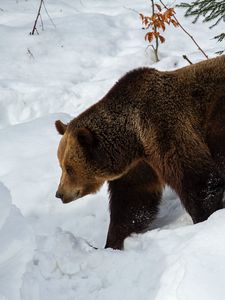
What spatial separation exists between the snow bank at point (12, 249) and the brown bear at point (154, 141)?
16.9 inches

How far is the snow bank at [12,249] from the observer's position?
3934mm

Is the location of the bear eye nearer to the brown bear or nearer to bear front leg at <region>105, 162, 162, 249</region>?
the brown bear

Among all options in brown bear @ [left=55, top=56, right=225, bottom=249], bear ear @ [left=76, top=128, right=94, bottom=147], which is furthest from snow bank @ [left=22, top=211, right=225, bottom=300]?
bear ear @ [left=76, top=128, right=94, bottom=147]

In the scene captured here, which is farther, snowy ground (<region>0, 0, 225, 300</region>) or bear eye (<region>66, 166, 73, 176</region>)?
bear eye (<region>66, 166, 73, 176</region>)

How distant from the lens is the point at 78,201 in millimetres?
5629

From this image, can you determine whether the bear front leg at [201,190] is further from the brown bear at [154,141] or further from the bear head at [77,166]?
the bear head at [77,166]

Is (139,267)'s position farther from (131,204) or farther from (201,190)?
(131,204)

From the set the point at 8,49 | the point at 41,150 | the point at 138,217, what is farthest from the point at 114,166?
the point at 8,49

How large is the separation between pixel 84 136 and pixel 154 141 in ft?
1.76

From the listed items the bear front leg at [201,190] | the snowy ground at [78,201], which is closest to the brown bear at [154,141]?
the bear front leg at [201,190]

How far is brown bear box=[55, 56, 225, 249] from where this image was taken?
430 cm

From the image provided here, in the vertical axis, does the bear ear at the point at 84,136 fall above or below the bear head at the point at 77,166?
above

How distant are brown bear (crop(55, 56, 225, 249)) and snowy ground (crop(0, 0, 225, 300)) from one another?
36 centimetres

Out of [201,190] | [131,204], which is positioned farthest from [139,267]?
[131,204]
